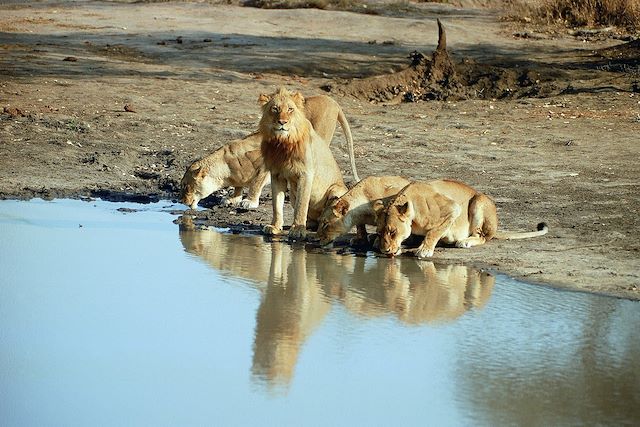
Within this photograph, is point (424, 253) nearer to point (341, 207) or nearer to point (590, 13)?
point (341, 207)

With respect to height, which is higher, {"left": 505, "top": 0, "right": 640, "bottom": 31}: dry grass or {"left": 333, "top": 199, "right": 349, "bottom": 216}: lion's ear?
{"left": 505, "top": 0, "right": 640, "bottom": 31}: dry grass

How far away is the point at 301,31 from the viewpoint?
23.6 meters

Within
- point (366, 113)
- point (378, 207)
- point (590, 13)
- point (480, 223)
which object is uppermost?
point (590, 13)

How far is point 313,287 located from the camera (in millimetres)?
8789

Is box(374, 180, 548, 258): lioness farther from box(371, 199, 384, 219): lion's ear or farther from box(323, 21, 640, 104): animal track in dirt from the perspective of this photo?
box(323, 21, 640, 104): animal track in dirt

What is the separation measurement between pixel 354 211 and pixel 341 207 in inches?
4.5

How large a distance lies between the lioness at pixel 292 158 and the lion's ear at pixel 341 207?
60cm

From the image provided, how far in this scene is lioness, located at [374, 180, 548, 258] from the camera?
9.77 meters

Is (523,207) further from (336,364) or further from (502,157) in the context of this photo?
(336,364)

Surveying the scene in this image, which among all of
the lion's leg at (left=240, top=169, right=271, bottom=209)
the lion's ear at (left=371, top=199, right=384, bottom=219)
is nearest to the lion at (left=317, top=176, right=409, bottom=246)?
the lion's ear at (left=371, top=199, right=384, bottom=219)

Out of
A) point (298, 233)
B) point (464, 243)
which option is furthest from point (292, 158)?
point (464, 243)

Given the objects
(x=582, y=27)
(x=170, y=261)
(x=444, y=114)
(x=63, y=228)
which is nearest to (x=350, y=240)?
(x=170, y=261)

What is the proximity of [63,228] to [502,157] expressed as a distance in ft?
17.2

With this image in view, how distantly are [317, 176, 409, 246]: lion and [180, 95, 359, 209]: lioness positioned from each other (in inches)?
80.0
